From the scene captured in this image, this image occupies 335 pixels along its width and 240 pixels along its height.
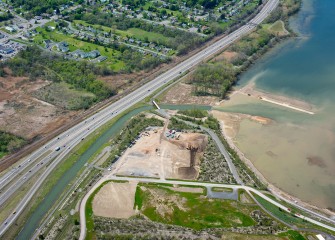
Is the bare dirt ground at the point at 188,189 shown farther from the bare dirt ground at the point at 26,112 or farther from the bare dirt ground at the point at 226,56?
the bare dirt ground at the point at 226,56

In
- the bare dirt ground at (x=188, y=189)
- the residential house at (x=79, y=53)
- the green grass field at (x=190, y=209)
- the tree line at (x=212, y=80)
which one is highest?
the residential house at (x=79, y=53)

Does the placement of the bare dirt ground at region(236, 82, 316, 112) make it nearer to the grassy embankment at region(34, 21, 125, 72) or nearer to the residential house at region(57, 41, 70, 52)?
the grassy embankment at region(34, 21, 125, 72)

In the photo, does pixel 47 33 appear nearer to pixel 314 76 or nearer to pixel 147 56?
pixel 147 56

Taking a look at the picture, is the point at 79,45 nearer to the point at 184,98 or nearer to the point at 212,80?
the point at 184,98

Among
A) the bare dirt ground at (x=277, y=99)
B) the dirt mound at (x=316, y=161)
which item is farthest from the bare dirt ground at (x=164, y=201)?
the bare dirt ground at (x=277, y=99)

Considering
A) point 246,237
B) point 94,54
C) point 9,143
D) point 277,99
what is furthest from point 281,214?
point 94,54

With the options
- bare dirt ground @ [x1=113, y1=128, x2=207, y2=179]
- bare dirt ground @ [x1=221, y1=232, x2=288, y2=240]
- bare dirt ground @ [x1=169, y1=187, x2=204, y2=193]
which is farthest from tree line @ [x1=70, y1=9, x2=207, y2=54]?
bare dirt ground @ [x1=221, y1=232, x2=288, y2=240]

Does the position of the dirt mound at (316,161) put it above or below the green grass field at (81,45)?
below
